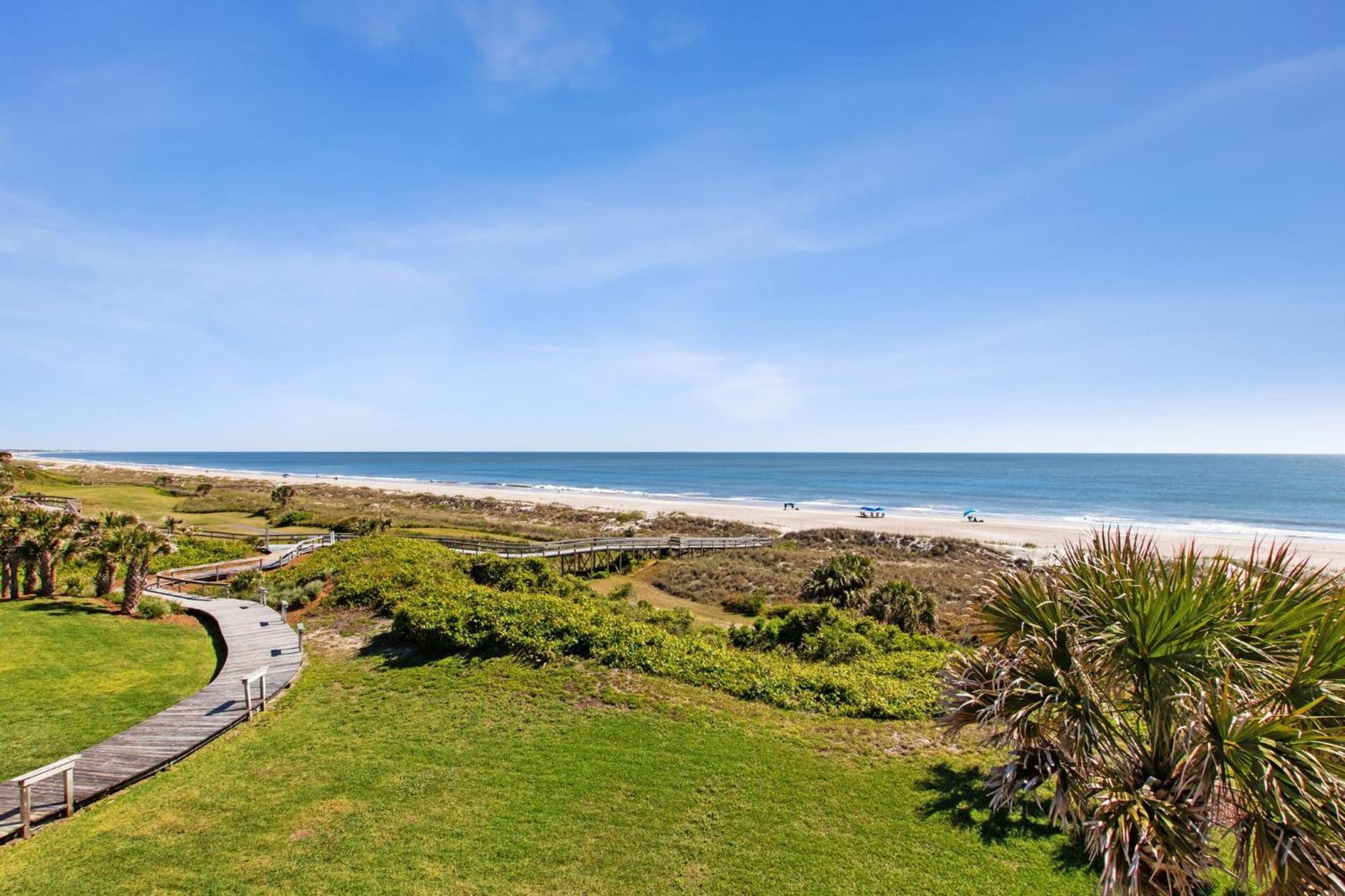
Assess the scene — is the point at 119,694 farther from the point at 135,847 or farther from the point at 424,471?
the point at 424,471

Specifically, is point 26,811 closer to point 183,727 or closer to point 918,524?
point 183,727

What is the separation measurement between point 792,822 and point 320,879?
5.91 m

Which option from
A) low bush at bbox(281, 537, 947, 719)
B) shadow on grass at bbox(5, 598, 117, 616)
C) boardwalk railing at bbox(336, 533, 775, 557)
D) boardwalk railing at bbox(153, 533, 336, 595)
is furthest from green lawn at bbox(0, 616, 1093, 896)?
boardwalk railing at bbox(336, 533, 775, 557)

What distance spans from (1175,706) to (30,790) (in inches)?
552

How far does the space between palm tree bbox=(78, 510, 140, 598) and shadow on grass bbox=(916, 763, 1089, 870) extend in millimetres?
22631

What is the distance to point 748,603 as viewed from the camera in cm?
2577

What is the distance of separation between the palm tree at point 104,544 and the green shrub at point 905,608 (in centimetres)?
2462

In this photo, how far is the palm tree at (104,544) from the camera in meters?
18.2

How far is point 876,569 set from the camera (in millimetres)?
33875

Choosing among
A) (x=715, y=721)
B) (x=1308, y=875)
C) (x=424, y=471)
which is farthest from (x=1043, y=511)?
(x=424, y=471)

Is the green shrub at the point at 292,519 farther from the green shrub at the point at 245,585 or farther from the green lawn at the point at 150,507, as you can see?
the green shrub at the point at 245,585

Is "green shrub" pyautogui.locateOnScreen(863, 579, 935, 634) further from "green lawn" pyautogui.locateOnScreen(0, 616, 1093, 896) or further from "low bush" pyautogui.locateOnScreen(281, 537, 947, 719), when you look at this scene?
"green lawn" pyautogui.locateOnScreen(0, 616, 1093, 896)

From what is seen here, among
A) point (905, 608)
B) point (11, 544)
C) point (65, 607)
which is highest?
point (11, 544)

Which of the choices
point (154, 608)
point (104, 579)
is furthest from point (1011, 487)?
point (104, 579)
